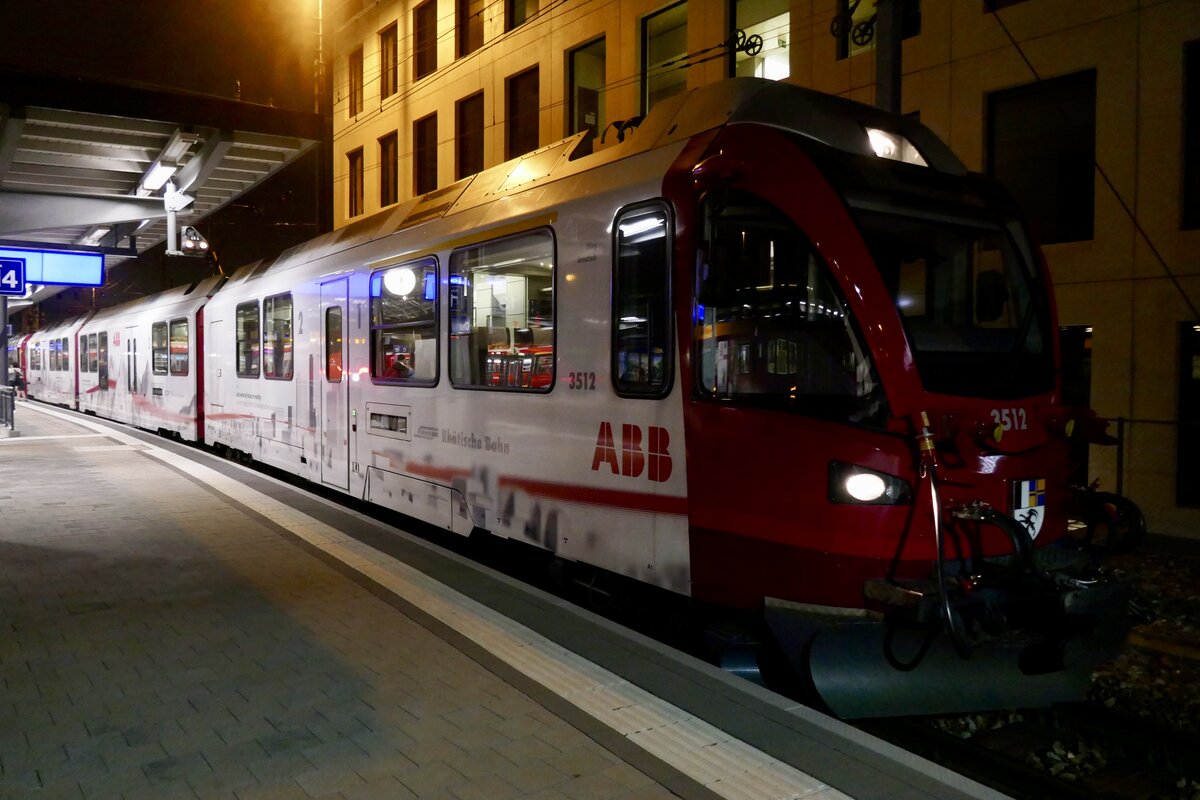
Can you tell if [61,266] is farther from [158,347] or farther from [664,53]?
[664,53]

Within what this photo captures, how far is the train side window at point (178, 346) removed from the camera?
16.1 m

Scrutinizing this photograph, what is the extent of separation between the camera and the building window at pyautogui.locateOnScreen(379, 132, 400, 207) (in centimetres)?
2528

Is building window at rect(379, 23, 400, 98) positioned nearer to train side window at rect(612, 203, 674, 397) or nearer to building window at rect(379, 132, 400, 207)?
building window at rect(379, 132, 400, 207)

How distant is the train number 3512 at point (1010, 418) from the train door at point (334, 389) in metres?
6.58

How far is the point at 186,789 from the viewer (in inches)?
133

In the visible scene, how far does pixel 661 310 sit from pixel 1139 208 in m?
8.37

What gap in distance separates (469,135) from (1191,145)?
630 inches

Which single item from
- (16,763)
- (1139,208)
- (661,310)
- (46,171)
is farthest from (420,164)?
(16,763)

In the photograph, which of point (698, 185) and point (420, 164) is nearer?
point (698, 185)

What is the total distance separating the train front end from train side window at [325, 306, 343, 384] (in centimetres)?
559

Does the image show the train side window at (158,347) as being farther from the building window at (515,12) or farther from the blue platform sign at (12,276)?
the building window at (515,12)

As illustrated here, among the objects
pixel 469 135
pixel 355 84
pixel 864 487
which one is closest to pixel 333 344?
pixel 864 487

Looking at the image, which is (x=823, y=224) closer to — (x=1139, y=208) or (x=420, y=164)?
Result: (x=1139, y=208)

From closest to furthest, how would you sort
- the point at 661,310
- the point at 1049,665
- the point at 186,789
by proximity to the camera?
the point at 186,789 < the point at 1049,665 < the point at 661,310
